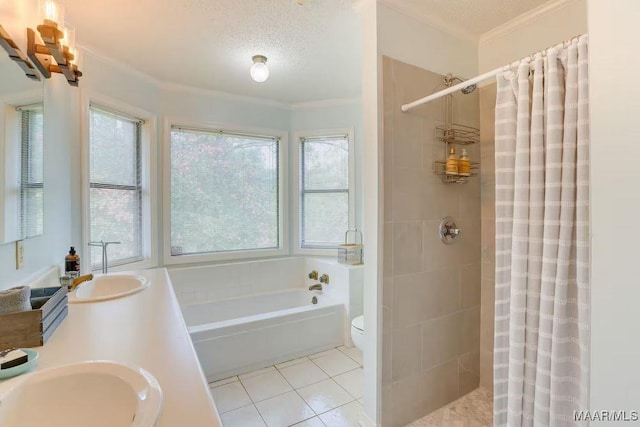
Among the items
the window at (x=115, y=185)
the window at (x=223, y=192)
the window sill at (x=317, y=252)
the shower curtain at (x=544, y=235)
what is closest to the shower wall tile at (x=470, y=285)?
the shower curtain at (x=544, y=235)

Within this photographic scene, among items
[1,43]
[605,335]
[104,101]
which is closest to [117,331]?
[1,43]

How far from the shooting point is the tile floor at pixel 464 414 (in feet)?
5.76

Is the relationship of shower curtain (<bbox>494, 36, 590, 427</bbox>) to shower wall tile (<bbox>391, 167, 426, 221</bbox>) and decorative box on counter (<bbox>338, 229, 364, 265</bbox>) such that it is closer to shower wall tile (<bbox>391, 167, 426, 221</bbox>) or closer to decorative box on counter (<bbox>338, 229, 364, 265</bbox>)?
shower wall tile (<bbox>391, 167, 426, 221</bbox>)

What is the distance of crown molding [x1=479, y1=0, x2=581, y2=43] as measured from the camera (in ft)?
5.49

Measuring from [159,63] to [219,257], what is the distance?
183cm

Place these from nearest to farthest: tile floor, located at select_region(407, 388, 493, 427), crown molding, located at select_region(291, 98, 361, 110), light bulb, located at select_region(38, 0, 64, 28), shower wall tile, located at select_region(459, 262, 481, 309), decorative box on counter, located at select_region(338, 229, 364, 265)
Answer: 1. light bulb, located at select_region(38, 0, 64, 28)
2. tile floor, located at select_region(407, 388, 493, 427)
3. shower wall tile, located at select_region(459, 262, 481, 309)
4. decorative box on counter, located at select_region(338, 229, 364, 265)
5. crown molding, located at select_region(291, 98, 361, 110)

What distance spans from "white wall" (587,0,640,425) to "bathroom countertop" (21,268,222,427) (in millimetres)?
749

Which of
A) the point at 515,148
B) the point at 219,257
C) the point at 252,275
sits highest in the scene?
the point at 515,148

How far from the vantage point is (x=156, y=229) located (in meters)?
2.76

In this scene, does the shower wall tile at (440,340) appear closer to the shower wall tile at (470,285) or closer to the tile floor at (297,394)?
the shower wall tile at (470,285)

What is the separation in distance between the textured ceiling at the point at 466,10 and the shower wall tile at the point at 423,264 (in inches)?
13.0

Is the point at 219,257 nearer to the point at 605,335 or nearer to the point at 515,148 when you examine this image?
the point at 515,148

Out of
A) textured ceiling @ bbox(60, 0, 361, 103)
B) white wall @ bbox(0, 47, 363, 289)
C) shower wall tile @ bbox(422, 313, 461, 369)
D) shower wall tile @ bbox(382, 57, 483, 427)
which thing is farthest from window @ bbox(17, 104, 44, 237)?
shower wall tile @ bbox(422, 313, 461, 369)

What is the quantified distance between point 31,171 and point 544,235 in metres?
2.23
